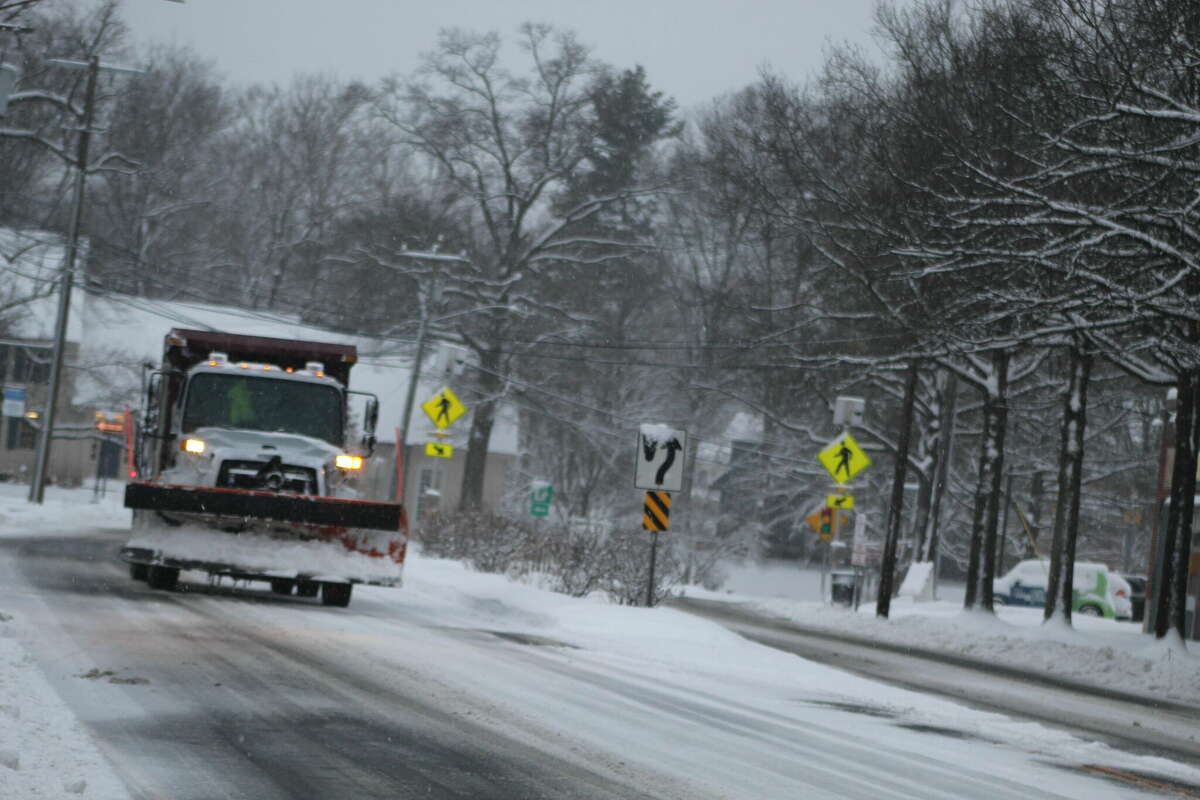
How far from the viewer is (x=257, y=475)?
1806 cm

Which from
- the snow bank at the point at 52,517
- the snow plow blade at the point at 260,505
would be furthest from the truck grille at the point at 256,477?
the snow bank at the point at 52,517

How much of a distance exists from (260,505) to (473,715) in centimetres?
728

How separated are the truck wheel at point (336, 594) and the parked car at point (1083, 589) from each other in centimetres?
3013

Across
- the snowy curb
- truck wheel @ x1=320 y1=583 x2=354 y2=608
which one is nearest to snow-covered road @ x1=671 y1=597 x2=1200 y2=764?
the snowy curb

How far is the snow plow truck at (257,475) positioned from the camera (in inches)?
674

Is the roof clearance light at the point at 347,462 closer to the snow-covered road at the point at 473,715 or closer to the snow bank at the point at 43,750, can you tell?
the snow-covered road at the point at 473,715

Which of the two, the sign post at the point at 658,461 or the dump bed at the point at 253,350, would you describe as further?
the sign post at the point at 658,461

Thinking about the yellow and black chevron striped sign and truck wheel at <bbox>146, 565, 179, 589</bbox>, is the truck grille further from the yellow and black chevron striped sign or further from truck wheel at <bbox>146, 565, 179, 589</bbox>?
the yellow and black chevron striped sign

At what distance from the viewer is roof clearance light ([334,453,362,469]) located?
61.7 ft

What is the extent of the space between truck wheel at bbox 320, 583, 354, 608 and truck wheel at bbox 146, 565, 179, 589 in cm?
165

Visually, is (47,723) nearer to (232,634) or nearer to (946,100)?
(232,634)

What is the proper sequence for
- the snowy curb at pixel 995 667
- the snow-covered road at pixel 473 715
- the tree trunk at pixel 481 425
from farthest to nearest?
the tree trunk at pixel 481 425 < the snowy curb at pixel 995 667 < the snow-covered road at pixel 473 715

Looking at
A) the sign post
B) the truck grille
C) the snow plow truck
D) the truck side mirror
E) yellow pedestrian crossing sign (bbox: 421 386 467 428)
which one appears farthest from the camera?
yellow pedestrian crossing sign (bbox: 421 386 467 428)

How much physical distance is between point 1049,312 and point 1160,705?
19.0 feet
